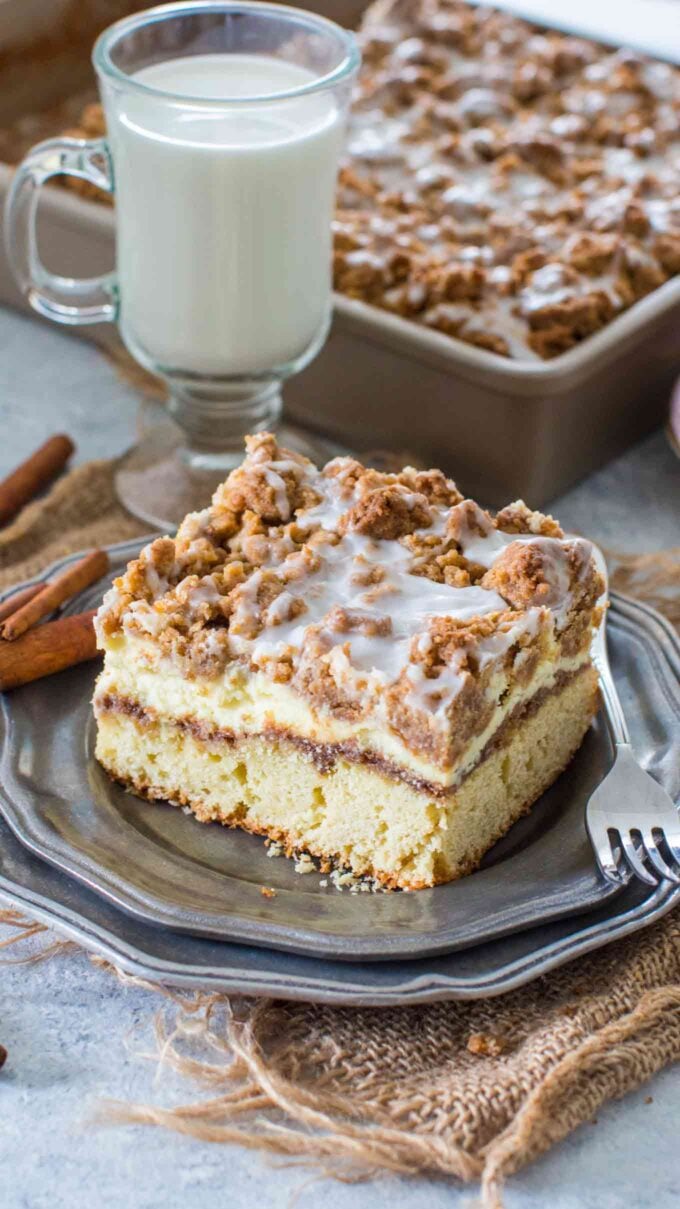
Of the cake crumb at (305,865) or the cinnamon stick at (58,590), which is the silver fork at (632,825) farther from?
the cinnamon stick at (58,590)

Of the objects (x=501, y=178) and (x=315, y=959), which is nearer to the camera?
(x=315, y=959)

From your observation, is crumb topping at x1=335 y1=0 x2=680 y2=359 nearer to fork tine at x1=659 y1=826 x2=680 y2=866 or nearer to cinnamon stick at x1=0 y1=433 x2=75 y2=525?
cinnamon stick at x1=0 y1=433 x2=75 y2=525

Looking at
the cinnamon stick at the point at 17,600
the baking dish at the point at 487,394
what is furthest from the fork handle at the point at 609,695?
the cinnamon stick at the point at 17,600

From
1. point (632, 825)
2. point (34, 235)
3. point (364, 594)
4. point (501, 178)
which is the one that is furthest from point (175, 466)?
point (632, 825)

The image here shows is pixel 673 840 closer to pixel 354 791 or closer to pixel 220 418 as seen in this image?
pixel 354 791

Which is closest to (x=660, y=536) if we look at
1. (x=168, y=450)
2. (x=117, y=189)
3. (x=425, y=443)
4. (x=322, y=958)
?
(x=425, y=443)

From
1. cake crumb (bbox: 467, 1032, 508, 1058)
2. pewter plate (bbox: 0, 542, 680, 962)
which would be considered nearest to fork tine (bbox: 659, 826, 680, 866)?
pewter plate (bbox: 0, 542, 680, 962)
